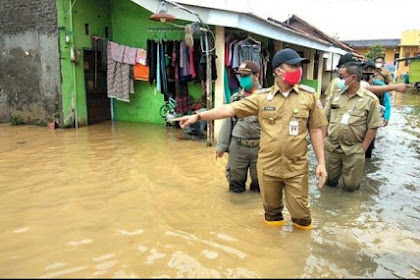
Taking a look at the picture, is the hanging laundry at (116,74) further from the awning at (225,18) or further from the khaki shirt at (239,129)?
the khaki shirt at (239,129)

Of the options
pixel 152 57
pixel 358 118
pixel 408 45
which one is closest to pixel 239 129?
pixel 358 118

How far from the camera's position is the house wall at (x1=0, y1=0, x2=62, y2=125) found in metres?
9.44

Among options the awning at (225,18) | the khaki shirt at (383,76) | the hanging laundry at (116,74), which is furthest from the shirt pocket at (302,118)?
the hanging laundry at (116,74)

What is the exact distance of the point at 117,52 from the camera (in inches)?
393

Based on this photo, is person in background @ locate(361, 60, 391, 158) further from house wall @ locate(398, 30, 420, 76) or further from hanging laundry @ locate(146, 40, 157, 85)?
house wall @ locate(398, 30, 420, 76)

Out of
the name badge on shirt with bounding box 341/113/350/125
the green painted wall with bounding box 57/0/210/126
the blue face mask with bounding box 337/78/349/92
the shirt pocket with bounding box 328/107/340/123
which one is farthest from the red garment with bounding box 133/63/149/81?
the name badge on shirt with bounding box 341/113/350/125

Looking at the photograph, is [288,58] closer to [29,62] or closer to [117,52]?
[117,52]

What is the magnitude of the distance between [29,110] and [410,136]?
33.7ft

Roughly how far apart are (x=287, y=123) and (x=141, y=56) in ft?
23.2

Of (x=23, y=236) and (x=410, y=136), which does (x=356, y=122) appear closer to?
(x=23, y=236)

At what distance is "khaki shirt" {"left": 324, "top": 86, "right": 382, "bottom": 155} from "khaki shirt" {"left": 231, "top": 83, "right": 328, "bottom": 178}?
→ 1699mm

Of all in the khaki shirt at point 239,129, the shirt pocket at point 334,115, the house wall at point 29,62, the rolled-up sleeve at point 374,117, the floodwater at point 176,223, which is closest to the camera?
the floodwater at point 176,223

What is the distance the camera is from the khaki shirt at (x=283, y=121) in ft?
11.4

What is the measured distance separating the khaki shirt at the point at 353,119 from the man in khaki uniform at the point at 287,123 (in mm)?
1651
